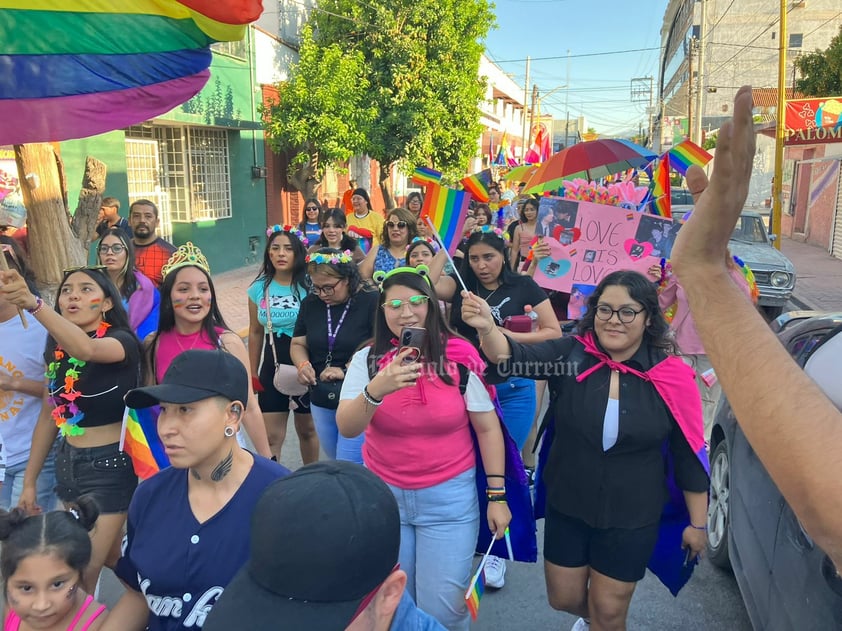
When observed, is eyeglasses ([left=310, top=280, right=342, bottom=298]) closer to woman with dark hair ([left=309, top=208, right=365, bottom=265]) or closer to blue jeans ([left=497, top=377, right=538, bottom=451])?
blue jeans ([left=497, top=377, right=538, bottom=451])

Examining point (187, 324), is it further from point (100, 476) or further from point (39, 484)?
point (39, 484)

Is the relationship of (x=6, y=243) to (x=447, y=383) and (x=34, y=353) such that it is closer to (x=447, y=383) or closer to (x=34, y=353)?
(x=34, y=353)

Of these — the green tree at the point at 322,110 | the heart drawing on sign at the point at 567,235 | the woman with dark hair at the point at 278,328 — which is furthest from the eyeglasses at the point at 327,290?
the green tree at the point at 322,110

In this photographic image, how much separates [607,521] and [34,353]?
9.24 ft

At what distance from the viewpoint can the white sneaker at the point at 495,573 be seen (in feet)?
12.7

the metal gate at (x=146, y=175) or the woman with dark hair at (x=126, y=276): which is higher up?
the metal gate at (x=146, y=175)

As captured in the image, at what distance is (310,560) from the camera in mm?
1108

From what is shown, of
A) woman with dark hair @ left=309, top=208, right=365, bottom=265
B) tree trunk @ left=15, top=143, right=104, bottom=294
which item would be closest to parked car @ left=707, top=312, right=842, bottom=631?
woman with dark hair @ left=309, top=208, right=365, bottom=265

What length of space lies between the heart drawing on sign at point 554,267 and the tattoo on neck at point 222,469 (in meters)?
4.15

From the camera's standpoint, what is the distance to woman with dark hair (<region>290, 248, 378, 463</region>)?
422 cm

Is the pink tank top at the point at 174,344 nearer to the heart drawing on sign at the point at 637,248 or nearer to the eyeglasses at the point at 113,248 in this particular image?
the eyeglasses at the point at 113,248

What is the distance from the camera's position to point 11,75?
8.54 ft

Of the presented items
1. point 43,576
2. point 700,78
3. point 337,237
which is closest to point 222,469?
point 43,576

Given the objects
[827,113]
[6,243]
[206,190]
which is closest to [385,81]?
[206,190]
